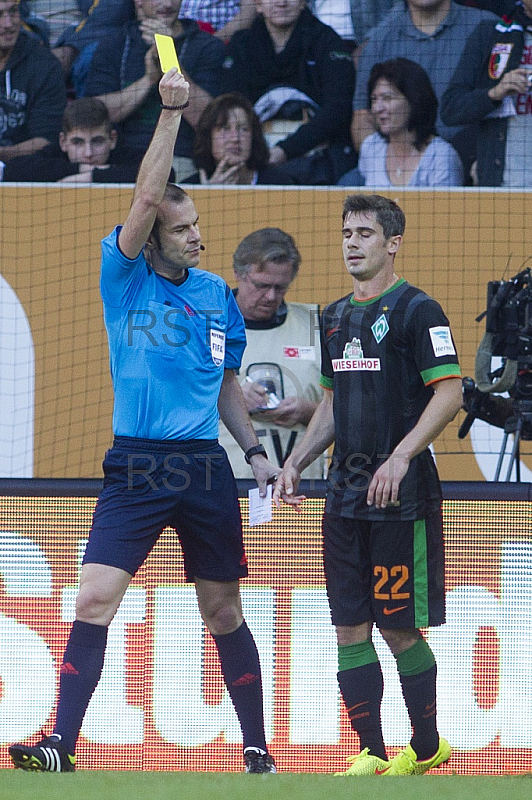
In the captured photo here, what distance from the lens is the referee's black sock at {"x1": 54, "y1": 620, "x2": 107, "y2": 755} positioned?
3354 mm

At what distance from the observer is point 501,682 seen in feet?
13.9

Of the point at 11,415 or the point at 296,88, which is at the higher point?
the point at 296,88

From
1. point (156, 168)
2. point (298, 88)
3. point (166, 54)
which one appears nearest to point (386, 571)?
point (156, 168)

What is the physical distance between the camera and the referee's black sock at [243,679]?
3793 mm

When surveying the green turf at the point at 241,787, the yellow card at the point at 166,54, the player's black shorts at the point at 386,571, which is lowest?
the green turf at the point at 241,787

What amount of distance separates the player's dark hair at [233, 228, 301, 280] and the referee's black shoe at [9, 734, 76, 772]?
2.66 m

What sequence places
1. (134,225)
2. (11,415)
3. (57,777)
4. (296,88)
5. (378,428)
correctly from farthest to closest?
(296,88) < (11,415) < (378,428) < (134,225) < (57,777)

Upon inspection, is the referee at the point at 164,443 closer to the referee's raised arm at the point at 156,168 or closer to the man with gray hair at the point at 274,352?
the referee's raised arm at the point at 156,168

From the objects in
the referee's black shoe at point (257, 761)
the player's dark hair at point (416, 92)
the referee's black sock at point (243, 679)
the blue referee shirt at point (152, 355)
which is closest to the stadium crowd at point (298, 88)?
the player's dark hair at point (416, 92)

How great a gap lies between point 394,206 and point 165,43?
0.95 metres

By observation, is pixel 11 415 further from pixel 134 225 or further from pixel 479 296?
pixel 134 225

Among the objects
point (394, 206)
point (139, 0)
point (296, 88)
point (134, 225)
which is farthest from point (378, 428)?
point (139, 0)

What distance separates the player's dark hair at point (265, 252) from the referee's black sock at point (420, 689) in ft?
7.11

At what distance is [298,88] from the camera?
810 cm
